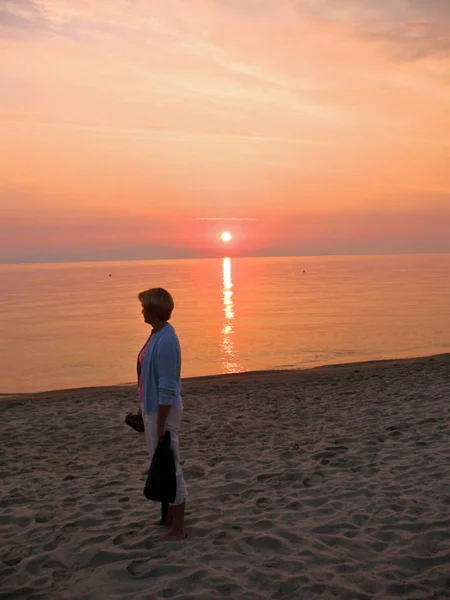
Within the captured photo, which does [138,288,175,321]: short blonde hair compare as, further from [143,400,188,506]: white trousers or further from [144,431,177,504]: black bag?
[144,431,177,504]: black bag

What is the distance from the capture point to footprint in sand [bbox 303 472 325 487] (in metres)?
6.70

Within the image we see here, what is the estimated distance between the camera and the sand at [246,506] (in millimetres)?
4477

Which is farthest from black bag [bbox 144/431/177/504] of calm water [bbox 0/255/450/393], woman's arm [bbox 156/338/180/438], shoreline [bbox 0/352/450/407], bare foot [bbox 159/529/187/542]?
calm water [bbox 0/255/450/393]

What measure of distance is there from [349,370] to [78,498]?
1268 cm

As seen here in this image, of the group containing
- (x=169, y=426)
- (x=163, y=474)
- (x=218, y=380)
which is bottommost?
(x=218, y=380)

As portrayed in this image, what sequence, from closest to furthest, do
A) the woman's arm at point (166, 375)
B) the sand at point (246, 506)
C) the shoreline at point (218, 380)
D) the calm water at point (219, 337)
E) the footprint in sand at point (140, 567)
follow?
the sand at point (246, 506) → the footprint in sand at point (140, 567) → the woman's arm at point (166, 375) → the shoreline at point (218, 380) → the calm water at point (219, 337)

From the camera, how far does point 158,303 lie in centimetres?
485

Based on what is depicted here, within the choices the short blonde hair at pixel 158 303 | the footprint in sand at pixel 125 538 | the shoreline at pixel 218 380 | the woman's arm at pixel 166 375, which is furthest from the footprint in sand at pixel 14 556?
the shoreline at pixel 218 380

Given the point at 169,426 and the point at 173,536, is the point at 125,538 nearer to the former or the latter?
the point at 173,536

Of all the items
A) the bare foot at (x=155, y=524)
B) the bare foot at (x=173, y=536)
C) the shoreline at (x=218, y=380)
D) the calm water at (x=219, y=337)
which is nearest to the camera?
the bare foot at (x=173, y=536)

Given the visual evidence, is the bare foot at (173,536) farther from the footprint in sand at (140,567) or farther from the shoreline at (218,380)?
the shoreline at (218,380)

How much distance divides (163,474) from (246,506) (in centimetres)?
155

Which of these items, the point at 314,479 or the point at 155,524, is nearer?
the point at 155,524

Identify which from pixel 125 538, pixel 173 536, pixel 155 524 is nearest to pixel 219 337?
pixel 155 524
